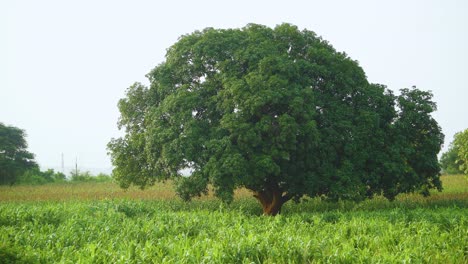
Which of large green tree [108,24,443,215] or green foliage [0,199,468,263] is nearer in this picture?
green foliage [0,199,468,263]

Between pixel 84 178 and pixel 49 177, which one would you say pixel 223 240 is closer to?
pixel 49 177

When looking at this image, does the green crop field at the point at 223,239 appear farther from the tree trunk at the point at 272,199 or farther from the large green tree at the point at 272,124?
the tree trunk at the point at 272,199

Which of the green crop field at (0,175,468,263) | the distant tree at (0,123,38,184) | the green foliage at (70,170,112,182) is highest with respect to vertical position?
the distant tree at (0,123,38,184)

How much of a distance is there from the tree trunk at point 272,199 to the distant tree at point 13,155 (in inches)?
1489

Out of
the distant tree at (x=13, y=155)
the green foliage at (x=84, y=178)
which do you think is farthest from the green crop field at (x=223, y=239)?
the green foliage at (x=84, y=178)

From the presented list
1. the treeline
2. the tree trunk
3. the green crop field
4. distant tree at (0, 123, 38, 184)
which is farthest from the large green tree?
the treeline

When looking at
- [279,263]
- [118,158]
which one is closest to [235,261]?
[279,263]

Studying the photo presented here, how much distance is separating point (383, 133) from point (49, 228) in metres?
16.3

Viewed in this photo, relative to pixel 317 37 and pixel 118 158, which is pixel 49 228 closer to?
pixel 118 158

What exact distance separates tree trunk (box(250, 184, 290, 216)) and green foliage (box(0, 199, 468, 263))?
5004 millimetres

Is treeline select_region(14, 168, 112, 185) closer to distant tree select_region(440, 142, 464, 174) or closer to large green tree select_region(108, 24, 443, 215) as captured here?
large green tree select_region(108, 24, 443, 215)

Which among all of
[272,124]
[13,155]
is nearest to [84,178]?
[13,155]

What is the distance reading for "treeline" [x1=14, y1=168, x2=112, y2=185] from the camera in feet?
170

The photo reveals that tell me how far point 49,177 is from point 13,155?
6.58m
